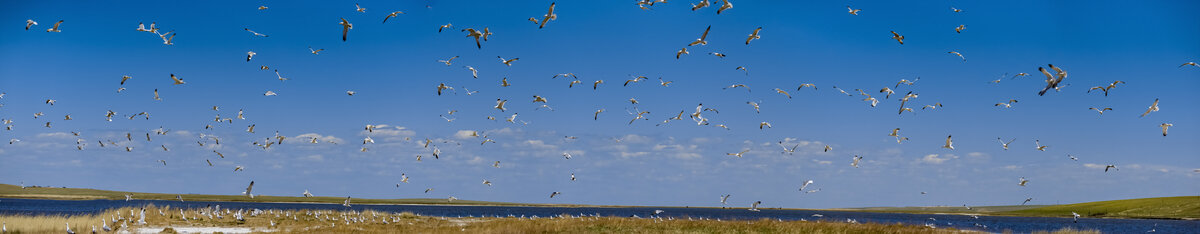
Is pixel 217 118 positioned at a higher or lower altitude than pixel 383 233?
higher

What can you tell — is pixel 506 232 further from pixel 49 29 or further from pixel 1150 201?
pixel 1150 201

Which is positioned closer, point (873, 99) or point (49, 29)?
point (49, 29)

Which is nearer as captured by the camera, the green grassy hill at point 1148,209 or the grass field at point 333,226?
the grass field at point 333,226

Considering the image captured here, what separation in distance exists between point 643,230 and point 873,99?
13296mm

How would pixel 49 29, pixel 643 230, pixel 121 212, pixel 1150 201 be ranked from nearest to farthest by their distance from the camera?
pixel 49 29
pixel 643 230
pixel 121 212
pixel 1150 201

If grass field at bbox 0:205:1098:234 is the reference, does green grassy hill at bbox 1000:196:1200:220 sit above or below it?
above

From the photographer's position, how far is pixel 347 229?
4316 centimetres

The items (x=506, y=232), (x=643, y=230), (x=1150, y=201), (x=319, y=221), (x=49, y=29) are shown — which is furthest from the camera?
(x=1150, y=201)

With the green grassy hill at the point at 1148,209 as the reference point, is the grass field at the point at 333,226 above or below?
below

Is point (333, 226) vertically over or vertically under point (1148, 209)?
under

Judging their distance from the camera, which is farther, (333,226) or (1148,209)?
(1148,209)

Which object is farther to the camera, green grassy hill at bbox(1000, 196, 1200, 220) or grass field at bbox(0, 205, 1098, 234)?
green grassy hill at bbox(1000, 196, 1200, 220)

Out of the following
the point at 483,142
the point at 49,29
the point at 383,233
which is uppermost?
the point at 49,29

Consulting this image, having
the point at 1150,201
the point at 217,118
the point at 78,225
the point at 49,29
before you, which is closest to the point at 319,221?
the point at 217,118
